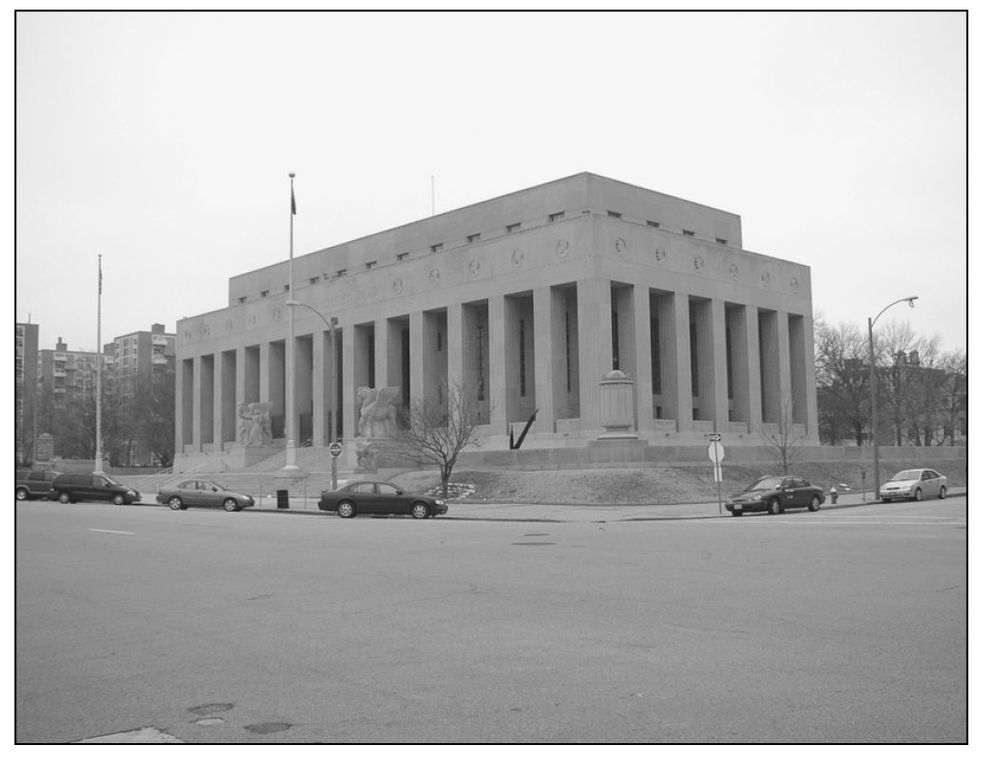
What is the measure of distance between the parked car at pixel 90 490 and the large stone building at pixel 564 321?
43.4ft

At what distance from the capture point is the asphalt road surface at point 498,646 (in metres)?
5.95

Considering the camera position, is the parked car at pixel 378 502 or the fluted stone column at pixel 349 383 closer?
Answer: the parked car at pixel 378 502

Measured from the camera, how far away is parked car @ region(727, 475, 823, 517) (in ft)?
98.3

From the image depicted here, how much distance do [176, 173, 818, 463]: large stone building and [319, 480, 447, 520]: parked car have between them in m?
22.0

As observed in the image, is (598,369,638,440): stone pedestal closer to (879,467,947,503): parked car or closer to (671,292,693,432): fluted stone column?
(879,467,947,503): parked car

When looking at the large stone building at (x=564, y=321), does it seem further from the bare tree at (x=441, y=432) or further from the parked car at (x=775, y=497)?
the parked car at (x=775, y=497)

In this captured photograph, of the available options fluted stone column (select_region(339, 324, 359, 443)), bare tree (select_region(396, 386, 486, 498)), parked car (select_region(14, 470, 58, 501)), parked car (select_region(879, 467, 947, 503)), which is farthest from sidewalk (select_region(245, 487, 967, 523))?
fluted stone column (select_region(339, 324, 359, 443))

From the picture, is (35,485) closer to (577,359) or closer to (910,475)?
(577,359)

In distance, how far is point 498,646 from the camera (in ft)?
27.3

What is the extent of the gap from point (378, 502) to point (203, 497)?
9883 mm

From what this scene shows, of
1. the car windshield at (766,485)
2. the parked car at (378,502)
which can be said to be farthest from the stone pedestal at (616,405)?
the parked car at (378,502)

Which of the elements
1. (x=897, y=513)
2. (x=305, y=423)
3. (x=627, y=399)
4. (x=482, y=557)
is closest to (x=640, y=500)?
(x=627, y=399)

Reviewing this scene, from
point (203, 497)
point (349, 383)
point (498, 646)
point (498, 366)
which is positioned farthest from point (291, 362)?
point (498, 646)

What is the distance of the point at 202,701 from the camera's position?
6.60m
